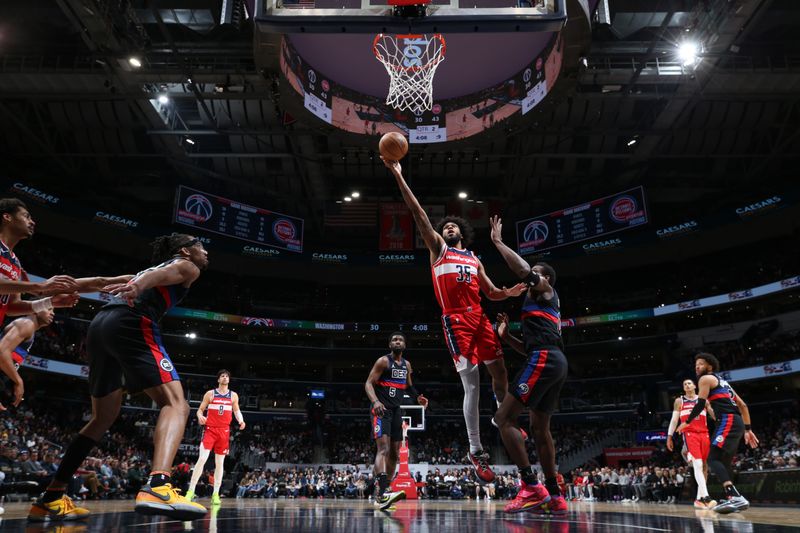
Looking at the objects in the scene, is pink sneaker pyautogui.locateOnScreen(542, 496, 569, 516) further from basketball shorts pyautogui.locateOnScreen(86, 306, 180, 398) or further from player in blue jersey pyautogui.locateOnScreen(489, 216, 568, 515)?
basketball shorts pyautogui.locateOnScreen(86, 306, 180, 398)

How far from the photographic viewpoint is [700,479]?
9.52m

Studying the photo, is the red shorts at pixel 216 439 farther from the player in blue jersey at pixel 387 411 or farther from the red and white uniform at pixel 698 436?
the red and white uniform at pixel 698 436

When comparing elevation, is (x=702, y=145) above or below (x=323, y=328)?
above

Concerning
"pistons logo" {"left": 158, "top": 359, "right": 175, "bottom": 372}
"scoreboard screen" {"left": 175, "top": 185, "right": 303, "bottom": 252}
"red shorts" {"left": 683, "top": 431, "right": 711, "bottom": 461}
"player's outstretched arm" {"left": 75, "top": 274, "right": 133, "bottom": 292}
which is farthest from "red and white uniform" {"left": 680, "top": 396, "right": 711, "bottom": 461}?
"scoreboard screen" {"left": 175, "top": 185, "right": 303, "bottom": 252}

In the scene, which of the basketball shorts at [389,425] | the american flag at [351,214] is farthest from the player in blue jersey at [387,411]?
the american flag at [351,214]

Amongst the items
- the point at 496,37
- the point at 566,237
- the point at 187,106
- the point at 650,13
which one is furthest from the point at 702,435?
the point at 187,106

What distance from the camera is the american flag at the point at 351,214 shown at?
92.6ft

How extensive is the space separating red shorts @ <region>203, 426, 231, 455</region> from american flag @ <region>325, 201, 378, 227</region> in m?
18.8

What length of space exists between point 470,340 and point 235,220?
71.7 ft

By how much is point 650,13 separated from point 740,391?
68.5 ft

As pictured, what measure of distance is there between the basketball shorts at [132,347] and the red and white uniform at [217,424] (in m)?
6.16

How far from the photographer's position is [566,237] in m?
26.3

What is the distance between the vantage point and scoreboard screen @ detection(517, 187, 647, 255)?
2453 cm

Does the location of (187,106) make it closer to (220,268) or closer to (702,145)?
(220,268)
